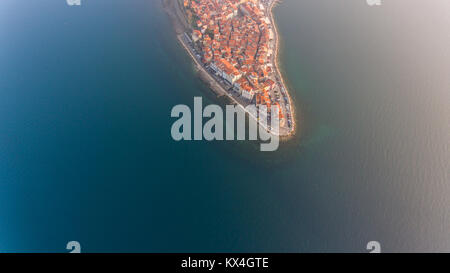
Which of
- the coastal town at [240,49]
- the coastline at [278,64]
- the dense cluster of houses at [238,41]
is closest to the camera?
the coastline at [278,64]

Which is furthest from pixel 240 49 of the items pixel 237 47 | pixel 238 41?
pixel 238 41

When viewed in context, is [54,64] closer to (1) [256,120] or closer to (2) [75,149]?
(2) [75,149]

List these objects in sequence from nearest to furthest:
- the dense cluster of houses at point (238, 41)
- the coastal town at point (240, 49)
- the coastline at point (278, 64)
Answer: the coastline at point (278, 64)
the coastal town at point (240, 49)
the dense cluster of houses at point (238, 41)

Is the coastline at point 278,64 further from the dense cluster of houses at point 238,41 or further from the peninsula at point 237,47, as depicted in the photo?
the dense cluster of houses at point 238,41

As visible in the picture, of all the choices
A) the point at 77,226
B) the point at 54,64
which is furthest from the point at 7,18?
the point at 77,226

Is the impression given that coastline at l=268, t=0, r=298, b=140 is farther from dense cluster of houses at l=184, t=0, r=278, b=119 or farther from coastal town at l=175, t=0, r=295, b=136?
dense cluster of houses at l=184, t=0, r=278, b=119

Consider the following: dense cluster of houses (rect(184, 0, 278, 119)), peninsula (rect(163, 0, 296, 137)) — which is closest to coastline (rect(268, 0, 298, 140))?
peninsula (rect(163, 0, 296, 137))

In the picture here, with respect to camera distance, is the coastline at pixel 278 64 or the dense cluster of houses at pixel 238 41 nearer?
the coastline at pixel 278 64

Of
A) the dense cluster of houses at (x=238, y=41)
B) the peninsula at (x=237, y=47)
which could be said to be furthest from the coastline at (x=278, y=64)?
the dense cluster of houses at (x=238, y=41)

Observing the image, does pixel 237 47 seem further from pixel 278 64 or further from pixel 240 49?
pixel 278 64
